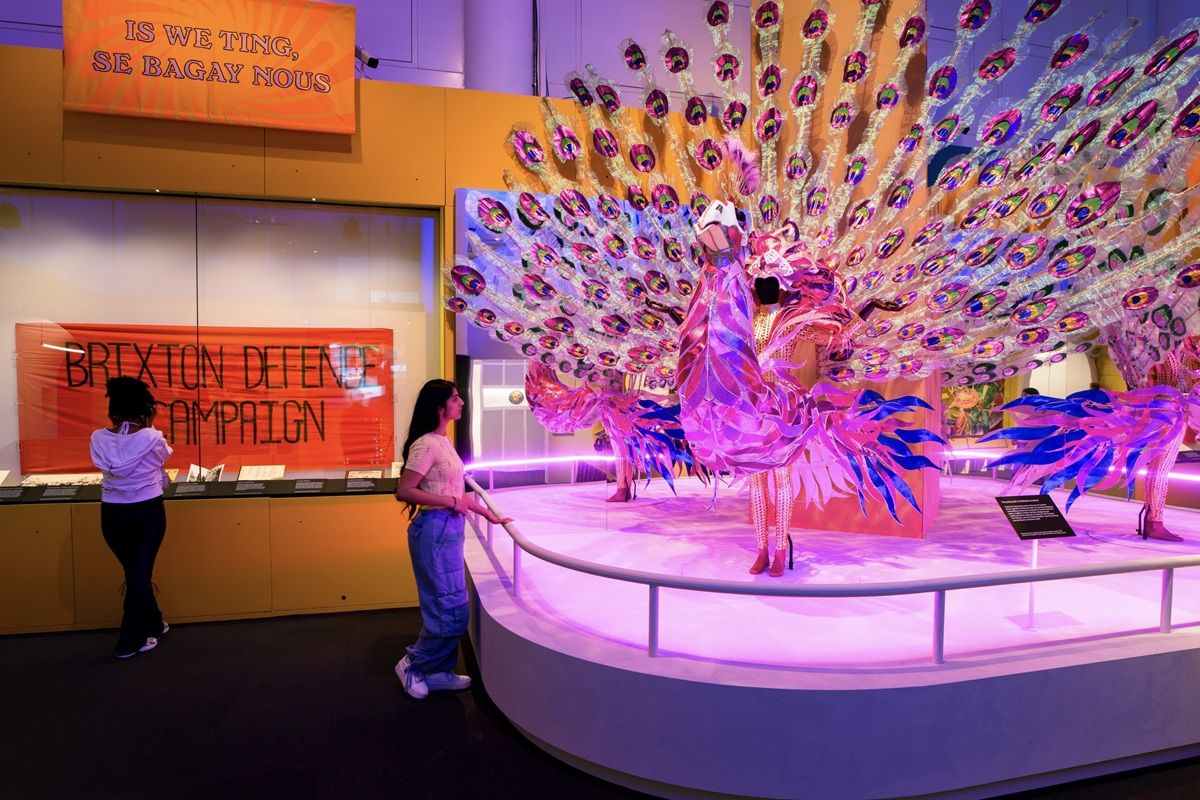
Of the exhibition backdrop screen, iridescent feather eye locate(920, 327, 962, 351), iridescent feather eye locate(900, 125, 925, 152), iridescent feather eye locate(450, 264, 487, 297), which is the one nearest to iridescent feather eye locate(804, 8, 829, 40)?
iridescent feather eye locate(900, 125, 925, 152)

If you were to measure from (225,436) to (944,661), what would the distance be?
446 cm

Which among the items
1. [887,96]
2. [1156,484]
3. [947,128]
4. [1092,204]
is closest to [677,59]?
[887,96]

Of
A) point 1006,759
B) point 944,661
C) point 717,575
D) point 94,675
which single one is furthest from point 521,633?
point 94,675

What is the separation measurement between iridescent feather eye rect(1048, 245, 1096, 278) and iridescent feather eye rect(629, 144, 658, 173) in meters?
2.21

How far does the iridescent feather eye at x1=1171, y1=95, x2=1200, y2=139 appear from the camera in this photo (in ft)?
10.9

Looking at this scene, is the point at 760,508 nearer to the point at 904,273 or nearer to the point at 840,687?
the point at 840,687

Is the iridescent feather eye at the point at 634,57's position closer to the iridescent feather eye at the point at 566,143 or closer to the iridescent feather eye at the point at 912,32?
the iridescent feather eye at the point at 566,143

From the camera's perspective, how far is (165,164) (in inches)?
173

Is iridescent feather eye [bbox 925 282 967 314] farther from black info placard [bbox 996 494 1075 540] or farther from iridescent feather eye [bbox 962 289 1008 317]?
black info placard [bbox 996 494 1075 540]

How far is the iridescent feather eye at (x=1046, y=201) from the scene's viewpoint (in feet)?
12.0

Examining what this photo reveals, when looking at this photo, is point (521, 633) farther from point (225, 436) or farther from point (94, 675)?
point (225, 436)

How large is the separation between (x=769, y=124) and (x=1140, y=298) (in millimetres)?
2087

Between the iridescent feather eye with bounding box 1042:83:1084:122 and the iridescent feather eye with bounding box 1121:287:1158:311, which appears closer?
the iridescent feather eye with bounding box 1042:83:1084:122

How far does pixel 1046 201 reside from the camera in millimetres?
3650
